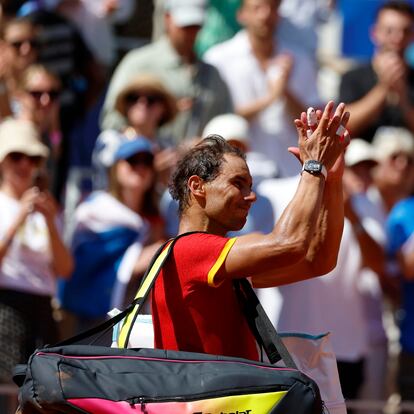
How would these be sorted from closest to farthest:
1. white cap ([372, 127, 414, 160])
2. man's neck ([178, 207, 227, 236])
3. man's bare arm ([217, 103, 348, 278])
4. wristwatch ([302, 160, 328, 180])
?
man's bare arm ([217, 103, 348, 278]), wristwatch ([302, 160, 328, 180]), man's neck ([178, 207, 227, 236]), white cap ([372, 127, 414, 160])

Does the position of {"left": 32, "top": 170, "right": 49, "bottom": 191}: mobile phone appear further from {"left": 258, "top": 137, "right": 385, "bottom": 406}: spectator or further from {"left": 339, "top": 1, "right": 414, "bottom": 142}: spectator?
{"left": 339, "top": 1, "right": 414, "bottom": 142}: spectator

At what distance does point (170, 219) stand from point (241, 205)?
3.17 metres

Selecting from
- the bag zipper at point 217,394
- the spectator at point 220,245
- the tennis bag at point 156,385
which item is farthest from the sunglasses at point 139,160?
the bag zipper at point 217,394

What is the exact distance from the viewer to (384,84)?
8.63 meters

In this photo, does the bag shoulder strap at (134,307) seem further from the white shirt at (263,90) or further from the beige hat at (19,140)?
the white shirt at (263,90)

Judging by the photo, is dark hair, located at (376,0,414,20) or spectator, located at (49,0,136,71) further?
spectator, located at (49,0,136,71)

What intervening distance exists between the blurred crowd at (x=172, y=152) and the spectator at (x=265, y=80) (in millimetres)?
10

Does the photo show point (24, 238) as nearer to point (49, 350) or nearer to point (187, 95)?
point (187, 95)

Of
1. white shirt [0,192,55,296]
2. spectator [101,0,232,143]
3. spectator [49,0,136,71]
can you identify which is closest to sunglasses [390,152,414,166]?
spectator [101,0,232,143]

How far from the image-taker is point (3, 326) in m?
6.98

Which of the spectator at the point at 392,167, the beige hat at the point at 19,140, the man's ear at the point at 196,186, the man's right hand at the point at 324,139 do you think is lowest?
the spectator at the point at 392,167

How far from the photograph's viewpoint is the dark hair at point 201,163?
4441mm

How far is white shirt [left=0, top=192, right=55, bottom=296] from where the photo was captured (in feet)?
23.4

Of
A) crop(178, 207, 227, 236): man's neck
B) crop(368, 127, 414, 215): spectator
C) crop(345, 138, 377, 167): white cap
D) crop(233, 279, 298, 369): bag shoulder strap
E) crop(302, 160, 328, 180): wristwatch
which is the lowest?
crop(368, 127, 414, 215): spectator
